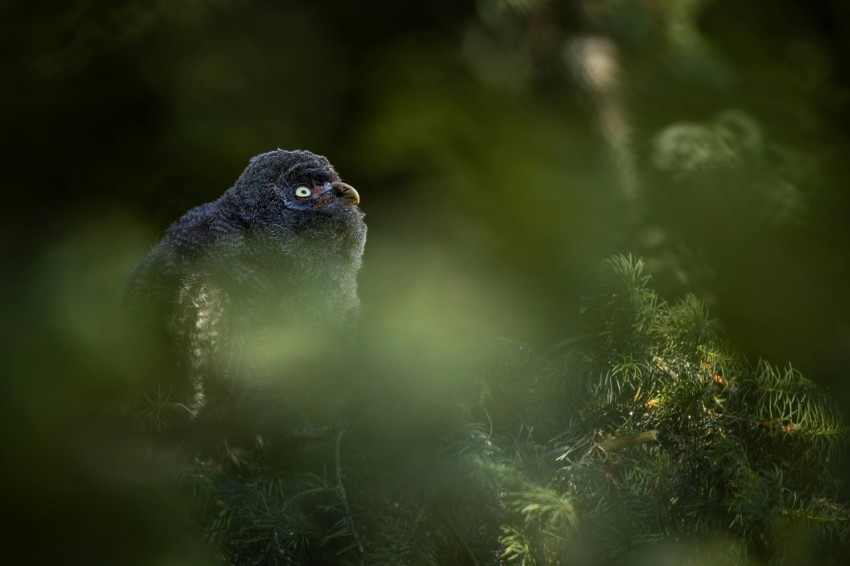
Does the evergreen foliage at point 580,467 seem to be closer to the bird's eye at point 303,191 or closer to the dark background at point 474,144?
the dark background at point 474,144

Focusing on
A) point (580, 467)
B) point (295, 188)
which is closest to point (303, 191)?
point (295, 188)

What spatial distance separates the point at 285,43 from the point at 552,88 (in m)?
0.56

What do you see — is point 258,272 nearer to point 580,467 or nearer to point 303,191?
point 303,191

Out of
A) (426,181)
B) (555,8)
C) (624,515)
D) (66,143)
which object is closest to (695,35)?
(555,8)

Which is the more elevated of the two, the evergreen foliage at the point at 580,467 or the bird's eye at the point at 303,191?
the bird's eye at the point at 303,191

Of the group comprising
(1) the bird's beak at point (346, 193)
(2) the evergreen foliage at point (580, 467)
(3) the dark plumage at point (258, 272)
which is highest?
(1) the bird's beak at point (346, 193)

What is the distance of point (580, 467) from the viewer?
1.15 metres

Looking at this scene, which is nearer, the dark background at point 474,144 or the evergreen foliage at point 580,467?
the evergreen foliage at point 580,467

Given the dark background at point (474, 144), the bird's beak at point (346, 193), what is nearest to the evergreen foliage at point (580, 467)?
the dark background at point (474, 144)

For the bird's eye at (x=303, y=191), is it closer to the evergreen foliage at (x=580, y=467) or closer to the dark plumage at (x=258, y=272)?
the dark plumage at (x=258, y=272)

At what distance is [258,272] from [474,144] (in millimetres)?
414

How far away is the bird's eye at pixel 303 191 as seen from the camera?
133cm

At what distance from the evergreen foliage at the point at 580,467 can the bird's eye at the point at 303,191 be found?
360mm

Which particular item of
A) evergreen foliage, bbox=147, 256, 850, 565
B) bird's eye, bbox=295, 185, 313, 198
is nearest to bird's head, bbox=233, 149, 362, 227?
bird's eye, bbox=295, 185, 313, 198
